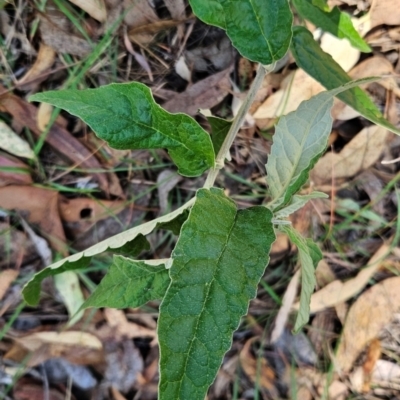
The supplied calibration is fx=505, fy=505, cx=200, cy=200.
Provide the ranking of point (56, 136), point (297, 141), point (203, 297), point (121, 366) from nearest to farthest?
1. point (203, 297)
2. point (297, 141)
3. point (56, 136)
4. point (121, 366)

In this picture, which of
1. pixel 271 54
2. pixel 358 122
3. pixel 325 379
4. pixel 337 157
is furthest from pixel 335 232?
pixel 271 54

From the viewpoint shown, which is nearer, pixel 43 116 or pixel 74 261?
pixel 74 261

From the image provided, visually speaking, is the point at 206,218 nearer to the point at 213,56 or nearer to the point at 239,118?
the point at 239,118

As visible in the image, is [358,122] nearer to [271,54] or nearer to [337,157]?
[337,157]

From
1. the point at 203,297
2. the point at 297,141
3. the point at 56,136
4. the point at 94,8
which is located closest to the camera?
the point at 203,297

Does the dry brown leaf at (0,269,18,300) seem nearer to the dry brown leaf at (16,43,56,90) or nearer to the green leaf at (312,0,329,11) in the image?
the dry brown leaf at (16,43,56,90)

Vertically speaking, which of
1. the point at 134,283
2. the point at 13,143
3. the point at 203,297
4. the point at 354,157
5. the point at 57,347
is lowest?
the point at 57,347

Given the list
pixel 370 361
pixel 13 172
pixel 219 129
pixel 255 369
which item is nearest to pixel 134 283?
pixel 219 129
